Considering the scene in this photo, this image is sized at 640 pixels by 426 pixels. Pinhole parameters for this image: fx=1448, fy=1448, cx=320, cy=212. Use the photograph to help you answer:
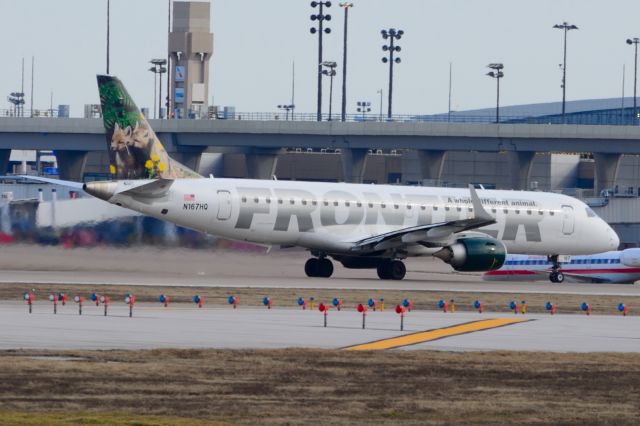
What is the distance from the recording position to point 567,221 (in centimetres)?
6019

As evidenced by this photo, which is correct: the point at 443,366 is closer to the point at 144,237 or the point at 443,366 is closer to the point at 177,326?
the point at 177,326

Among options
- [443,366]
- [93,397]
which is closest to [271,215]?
[443,366]

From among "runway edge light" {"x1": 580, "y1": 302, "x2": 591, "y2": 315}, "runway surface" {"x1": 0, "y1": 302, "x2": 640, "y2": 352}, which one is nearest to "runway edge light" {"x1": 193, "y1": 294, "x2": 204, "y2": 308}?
"runway surface" {"x1": 0, "y1": 302, "x2": 640, "y2": 352}

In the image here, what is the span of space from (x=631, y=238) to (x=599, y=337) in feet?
224

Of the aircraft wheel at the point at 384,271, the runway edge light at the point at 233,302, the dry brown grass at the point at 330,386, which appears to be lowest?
the dry brown grass at the point at 330,386

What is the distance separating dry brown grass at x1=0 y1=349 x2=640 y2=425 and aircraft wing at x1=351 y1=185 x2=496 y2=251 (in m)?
24.1

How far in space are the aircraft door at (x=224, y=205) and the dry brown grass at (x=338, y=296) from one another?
5.04m

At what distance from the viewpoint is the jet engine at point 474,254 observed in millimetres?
54500

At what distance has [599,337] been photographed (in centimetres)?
3459

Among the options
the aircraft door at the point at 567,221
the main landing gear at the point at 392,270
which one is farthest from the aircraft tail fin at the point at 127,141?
the aircraft door at the point at 567,221

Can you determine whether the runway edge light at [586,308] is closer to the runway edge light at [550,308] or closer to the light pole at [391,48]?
the runway edge light at [550,308]

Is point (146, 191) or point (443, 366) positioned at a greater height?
point (146, 191)

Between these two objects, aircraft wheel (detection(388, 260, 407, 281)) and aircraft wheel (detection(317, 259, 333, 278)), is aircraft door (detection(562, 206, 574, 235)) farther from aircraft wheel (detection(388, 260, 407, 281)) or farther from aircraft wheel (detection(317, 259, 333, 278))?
aircraft wheel (detection(317, 259, 333, 278))

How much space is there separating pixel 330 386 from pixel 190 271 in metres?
32.2
